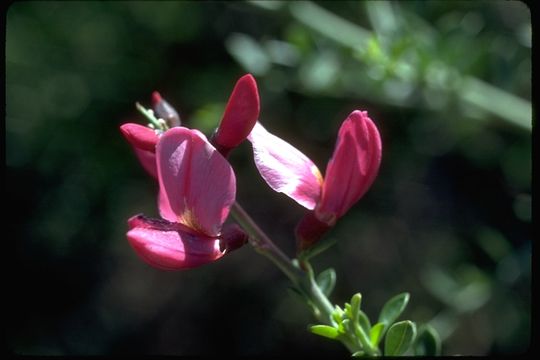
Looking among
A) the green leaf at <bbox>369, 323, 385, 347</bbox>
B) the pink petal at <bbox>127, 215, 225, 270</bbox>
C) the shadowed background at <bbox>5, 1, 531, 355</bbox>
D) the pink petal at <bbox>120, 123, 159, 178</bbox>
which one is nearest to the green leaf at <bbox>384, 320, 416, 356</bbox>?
the green leaf at <bbox>369, 323, 385, 347</bbox>

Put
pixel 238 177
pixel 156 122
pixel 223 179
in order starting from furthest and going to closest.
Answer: pixel 238 177, pixel 156 122, pixel 223 179

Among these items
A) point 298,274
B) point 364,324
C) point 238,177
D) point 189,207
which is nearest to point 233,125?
point 189,207

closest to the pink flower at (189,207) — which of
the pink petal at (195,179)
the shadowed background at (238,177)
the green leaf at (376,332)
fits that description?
the pink petal at (195,179)

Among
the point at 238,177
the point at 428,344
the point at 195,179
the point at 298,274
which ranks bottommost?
the point at 238,177

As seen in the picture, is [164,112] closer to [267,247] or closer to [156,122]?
[156,122]

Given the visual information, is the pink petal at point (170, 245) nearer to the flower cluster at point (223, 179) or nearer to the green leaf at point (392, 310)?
the flower cluster at point (223, 179)

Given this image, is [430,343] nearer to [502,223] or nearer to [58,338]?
[502,223]

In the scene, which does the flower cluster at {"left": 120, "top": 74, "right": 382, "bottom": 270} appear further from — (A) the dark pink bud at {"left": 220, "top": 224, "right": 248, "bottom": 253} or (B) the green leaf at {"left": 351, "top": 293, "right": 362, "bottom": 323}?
(B) the green leaf at {"left": 351, "top": 293, "right": 362, "bottom": 323}

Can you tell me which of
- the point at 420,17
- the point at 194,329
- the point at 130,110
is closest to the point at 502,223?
the point at 420,17
